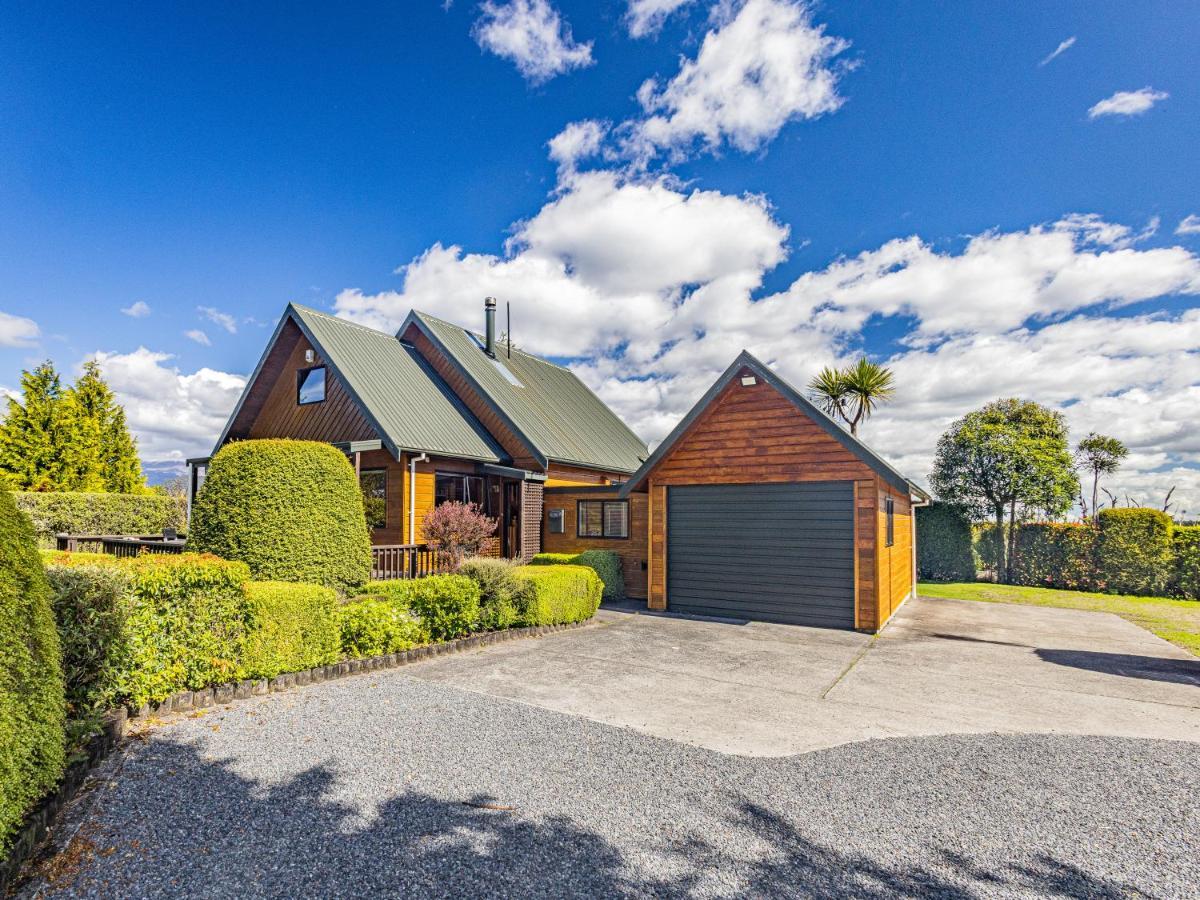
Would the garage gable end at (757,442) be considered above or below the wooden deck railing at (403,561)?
above

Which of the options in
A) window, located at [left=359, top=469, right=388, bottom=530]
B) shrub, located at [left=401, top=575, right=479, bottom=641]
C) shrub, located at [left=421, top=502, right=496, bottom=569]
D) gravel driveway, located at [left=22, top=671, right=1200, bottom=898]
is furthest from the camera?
window, located at [left=359, top=469, right=388, bottom=530]

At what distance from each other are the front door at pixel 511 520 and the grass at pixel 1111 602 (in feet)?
39.3

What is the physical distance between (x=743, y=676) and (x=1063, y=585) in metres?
15.8

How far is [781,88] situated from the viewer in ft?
33.1

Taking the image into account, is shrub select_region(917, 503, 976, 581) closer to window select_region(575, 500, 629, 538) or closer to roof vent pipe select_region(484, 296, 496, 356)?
window select_region(575, 500, 629, 538)

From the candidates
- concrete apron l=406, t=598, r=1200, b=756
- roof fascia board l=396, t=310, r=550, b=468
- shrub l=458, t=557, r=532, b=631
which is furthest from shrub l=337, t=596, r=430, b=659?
roof fascia board l=396, t=310, r=550, b=468

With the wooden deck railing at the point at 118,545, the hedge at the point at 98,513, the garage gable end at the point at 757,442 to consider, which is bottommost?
the wooden deck railing at the point at 118,545

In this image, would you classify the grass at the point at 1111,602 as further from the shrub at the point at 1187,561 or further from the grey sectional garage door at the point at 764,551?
the grey sectional garage door at the point at 764,551

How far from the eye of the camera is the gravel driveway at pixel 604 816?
3121 mm

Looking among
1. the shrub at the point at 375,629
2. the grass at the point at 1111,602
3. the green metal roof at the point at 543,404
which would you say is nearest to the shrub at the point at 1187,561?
the grass at the point at 1111,602

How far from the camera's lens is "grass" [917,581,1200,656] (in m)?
11.2

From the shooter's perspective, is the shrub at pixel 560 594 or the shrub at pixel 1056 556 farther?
the shrub at pixel 1056 556

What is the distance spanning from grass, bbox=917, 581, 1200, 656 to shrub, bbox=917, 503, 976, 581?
1.97 feet

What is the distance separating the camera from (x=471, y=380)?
18234 millimetres
